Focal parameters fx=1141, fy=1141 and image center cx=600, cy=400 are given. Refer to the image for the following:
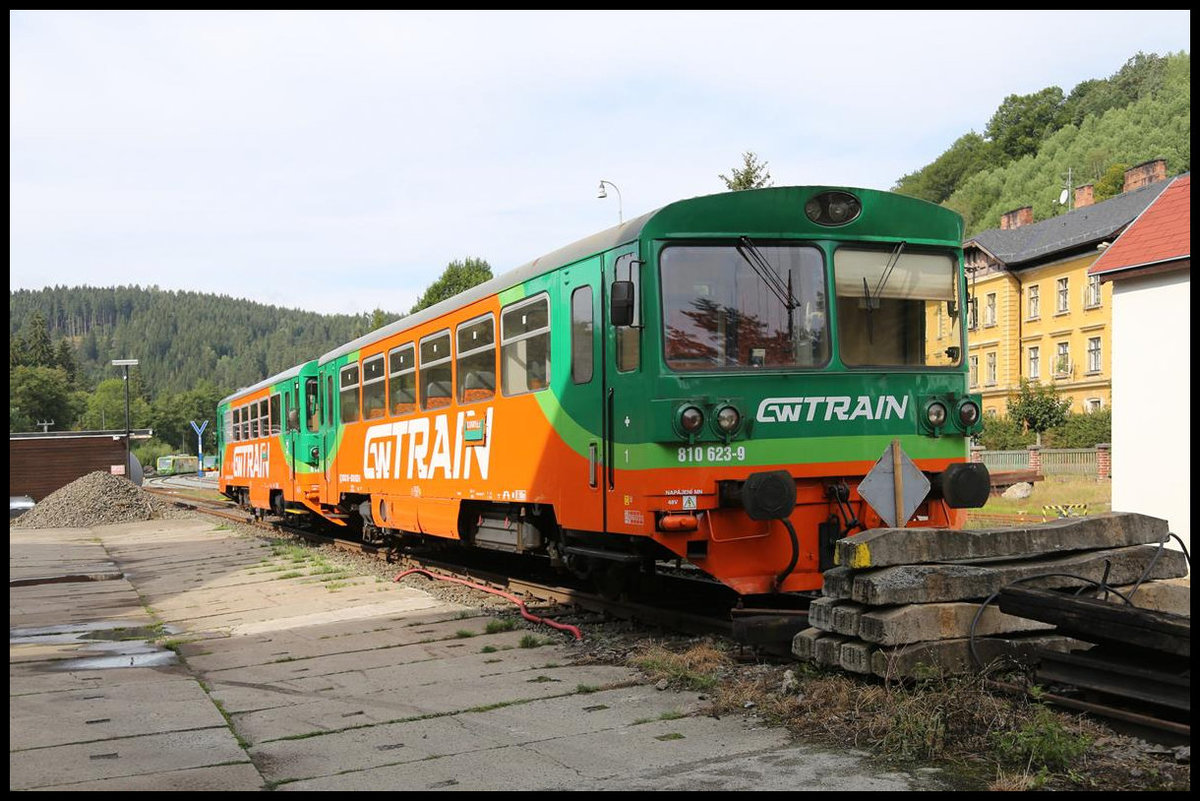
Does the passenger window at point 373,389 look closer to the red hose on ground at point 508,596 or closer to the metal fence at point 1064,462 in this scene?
the red hose on ground at point 508,596

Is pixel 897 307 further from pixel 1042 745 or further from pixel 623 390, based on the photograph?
pixel 1042 745

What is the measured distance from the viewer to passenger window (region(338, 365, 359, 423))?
1659cm

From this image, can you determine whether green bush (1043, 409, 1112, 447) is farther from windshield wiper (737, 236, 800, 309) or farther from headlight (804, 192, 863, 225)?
windshield wiper (737, 236, 800, 309)

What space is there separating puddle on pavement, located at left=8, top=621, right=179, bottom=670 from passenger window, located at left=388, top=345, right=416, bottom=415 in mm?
3992

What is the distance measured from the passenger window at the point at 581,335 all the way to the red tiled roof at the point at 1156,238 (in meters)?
12.8

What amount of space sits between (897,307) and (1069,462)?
28.8m

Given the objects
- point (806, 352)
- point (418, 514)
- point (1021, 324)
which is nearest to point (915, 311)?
point (806, 352)

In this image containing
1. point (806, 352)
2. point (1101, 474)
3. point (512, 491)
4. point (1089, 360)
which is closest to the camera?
point (806, 352)

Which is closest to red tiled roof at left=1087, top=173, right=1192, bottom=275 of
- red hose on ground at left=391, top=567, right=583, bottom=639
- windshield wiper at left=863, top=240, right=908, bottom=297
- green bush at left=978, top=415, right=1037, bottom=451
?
windshield wiper at left=863, top=240, right=908, bottom=297

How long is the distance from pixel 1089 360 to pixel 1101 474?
57.7 feet

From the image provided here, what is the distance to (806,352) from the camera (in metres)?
8.55

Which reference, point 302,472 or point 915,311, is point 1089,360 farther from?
point 915,311

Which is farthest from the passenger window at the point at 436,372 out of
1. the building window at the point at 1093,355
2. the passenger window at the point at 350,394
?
the building window at the point at 1093,355

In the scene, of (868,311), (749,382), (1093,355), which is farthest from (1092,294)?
(749,382)
